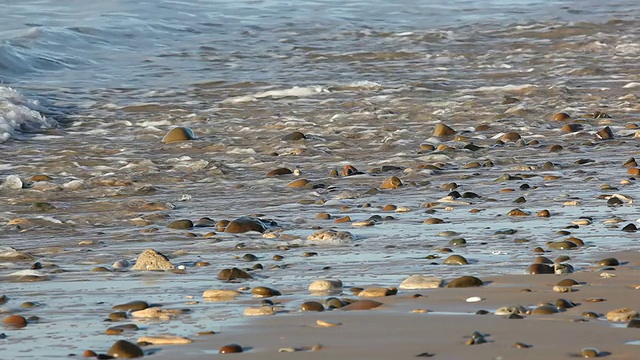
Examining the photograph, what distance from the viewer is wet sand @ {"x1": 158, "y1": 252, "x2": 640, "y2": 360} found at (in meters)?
2.89

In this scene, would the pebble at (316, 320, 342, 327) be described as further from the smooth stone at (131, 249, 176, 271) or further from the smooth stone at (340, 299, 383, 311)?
the smooth stone at (131, 249, 176, 271)

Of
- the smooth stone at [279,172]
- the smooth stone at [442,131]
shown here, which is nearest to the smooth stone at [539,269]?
the smooth stone at [279,172]

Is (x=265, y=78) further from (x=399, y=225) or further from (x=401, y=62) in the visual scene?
(x=399, y=225)

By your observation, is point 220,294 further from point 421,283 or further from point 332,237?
point 332,237

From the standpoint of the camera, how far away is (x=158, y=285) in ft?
12.6

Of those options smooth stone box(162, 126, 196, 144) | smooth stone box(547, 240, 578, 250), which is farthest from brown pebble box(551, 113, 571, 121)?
smooth stone box(547, 240, 578, 250)

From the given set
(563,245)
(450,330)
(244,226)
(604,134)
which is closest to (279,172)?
(244,226)

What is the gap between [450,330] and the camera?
3.11m

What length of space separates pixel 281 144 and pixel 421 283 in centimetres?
371

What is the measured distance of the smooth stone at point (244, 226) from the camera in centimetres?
478

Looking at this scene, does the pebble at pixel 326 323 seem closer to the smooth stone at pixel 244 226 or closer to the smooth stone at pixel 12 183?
the smooth stone at pixel 244 226

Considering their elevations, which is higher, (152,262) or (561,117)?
(152,262)

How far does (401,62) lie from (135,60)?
2845mm

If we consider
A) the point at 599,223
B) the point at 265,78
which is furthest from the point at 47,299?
the point at 265,78
